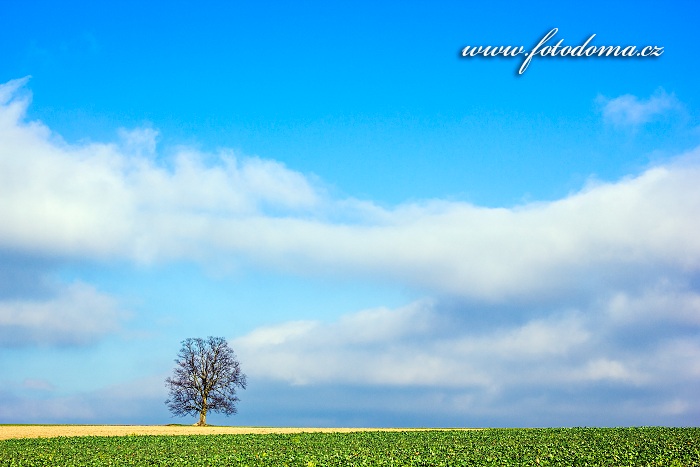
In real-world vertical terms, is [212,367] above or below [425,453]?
above

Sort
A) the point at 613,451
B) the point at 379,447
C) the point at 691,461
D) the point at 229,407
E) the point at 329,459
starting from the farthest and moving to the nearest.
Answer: the point at 229,407 < the point at 379,447 < the point at 613,451 < the point at 329,459 < the point at 691,461

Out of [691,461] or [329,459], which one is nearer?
[691,461]

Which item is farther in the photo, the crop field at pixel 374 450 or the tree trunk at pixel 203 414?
the tree trunk at pixel 203 414

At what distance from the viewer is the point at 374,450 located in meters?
40.1

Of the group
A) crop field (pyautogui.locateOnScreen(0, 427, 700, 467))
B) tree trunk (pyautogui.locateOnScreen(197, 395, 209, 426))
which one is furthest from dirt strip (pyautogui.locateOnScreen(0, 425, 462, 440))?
crop field (pyautogui.locateOnScreen(0, 427, 700, 467))

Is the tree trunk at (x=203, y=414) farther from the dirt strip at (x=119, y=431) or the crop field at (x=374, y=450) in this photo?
the crop field at (x=374, y=450)

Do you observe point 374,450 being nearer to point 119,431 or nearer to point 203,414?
point 119,431

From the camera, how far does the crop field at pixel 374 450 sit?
3250cm

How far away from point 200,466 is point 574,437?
29961 millimetres

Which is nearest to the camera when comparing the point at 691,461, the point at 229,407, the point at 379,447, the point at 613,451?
the point at 691,461

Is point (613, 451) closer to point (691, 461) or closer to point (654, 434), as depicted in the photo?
point (691, 461)

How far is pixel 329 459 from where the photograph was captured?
3366 centimetres

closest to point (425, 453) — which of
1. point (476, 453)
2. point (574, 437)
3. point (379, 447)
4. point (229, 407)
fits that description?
point (476, 453)

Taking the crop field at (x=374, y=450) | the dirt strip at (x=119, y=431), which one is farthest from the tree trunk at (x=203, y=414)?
the crop field at (x=374, y=450)
